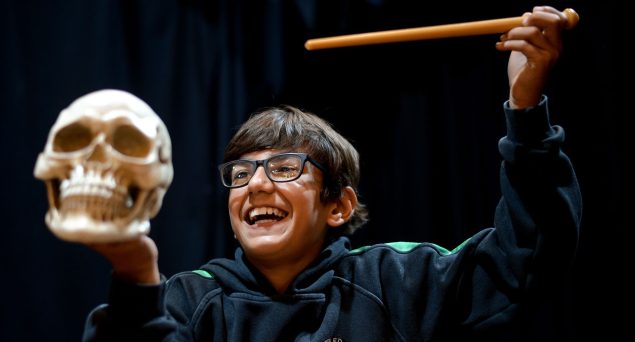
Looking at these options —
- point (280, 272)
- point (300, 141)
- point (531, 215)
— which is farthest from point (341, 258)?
point (531, 215)

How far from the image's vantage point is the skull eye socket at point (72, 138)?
2.38ft

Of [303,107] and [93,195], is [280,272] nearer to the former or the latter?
[93,195]

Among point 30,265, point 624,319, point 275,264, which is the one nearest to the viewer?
point 275,264

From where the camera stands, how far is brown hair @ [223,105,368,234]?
1.12 meters

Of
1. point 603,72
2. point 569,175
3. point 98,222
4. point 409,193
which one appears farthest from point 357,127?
point 98,222

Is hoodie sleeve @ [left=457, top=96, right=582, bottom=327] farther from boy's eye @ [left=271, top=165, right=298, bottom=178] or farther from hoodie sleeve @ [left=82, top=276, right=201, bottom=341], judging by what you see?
hoodie sleeve @ [left=82, top=276, right=201, bottom=341]

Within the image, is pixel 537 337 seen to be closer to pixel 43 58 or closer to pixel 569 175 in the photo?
pixel 569 175

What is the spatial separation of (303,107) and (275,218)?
0.63m

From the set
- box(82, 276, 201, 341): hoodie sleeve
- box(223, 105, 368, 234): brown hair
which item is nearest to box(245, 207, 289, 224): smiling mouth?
box(223, 105, 368, 234): brown hair

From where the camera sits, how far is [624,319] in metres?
1.42

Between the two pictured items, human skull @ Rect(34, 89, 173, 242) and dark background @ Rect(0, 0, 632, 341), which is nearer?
human skull @ Rect(34, 89, 173, 242)

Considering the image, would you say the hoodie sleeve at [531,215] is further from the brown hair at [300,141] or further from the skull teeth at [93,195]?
the skull teeth at [93,195]

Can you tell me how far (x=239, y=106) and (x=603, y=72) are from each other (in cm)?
96

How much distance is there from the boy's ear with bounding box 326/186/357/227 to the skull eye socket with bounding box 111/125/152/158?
0.49 metres
